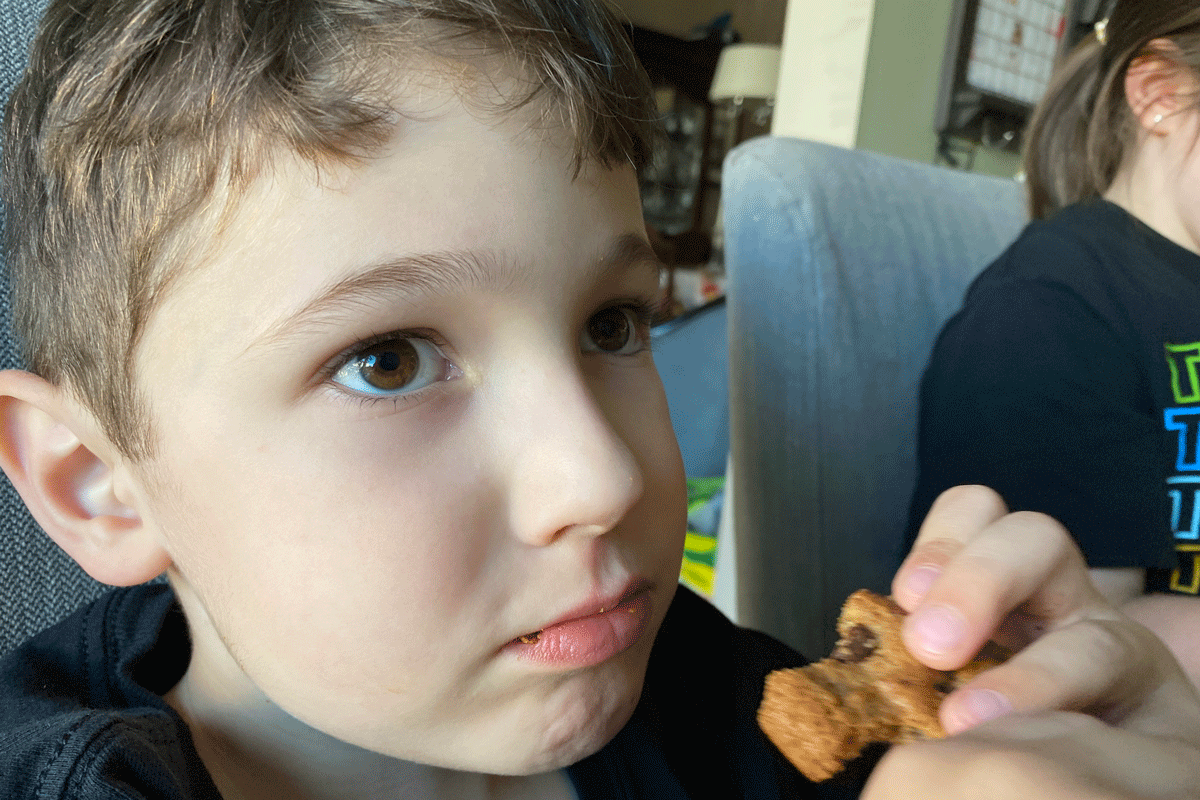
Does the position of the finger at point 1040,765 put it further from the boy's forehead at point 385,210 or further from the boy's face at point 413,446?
the boy's forehead at point 385,210

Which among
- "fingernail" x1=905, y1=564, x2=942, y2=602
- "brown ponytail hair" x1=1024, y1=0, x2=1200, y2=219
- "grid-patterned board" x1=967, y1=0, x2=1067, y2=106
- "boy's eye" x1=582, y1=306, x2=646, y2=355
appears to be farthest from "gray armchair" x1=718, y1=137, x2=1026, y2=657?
"grid-patterned board" x1=967, y1=0, x2=1067, y2=106

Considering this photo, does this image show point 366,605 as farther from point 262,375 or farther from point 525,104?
point 525,104

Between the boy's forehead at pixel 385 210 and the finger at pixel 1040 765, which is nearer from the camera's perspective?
the finger at pixel 1040 765

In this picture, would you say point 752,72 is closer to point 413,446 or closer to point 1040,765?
point 413,446

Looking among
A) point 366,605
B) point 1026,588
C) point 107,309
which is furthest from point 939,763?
point 107,309

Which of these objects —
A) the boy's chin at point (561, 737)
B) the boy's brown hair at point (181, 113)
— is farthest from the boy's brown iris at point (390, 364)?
the boy's chin at point (561, 737)

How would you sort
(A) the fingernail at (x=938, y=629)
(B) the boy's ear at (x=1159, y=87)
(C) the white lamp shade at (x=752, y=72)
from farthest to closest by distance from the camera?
1. (C) the white lamp shade at (x=752, y=72)
2. (B) the boy's ear at (x=1159, y=87)
3. (A) the fingernail at (x=938, y=629)

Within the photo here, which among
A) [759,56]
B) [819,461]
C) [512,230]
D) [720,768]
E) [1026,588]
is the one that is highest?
[759,56]
